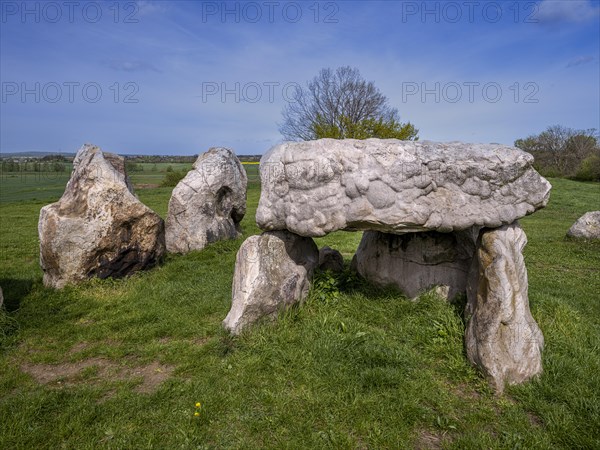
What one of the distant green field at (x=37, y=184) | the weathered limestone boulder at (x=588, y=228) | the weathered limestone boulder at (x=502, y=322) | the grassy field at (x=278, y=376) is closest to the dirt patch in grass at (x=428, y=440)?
the grassy field at (x=278, y=376)

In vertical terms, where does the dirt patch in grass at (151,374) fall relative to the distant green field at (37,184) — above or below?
below

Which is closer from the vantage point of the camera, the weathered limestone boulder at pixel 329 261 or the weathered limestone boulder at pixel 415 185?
the weathered limestone boulder at pixel 415 185

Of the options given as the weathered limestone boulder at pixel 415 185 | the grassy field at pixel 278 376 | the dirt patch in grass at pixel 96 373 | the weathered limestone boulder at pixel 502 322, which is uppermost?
the weathered limestone boulder at pixel 415 185

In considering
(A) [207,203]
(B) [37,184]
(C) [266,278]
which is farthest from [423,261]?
(B) [37,184]

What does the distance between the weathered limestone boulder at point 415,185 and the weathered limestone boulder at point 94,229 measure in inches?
168

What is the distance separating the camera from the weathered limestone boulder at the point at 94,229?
7.37 meters

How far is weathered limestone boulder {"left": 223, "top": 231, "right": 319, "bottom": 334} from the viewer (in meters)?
5.33

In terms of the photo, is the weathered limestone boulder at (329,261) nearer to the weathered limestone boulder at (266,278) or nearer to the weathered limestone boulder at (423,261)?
the weathered limestone boulder at (423,261)

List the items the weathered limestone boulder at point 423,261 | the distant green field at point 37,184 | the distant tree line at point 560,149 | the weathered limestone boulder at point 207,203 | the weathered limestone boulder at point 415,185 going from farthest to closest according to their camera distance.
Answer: the distant tree line at point 560,149
the distant green field at point 37,184
the weathered limestone boulder at point 207,203
the weathered limestone boulder at point 423,261
the weathered limestone boulder at point 415,185

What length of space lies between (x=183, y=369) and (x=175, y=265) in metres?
4.20

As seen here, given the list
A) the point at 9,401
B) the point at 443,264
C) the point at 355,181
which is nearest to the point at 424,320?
the point at 443,264

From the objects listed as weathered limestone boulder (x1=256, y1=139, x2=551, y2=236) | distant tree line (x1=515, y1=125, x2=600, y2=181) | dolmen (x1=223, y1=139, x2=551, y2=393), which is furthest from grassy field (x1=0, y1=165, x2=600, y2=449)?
distant tree line (x1=515, y1=125, x2=600, y2=181)

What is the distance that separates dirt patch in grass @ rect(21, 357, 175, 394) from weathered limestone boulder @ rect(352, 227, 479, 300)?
10.2ft

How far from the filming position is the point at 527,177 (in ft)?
15.4
